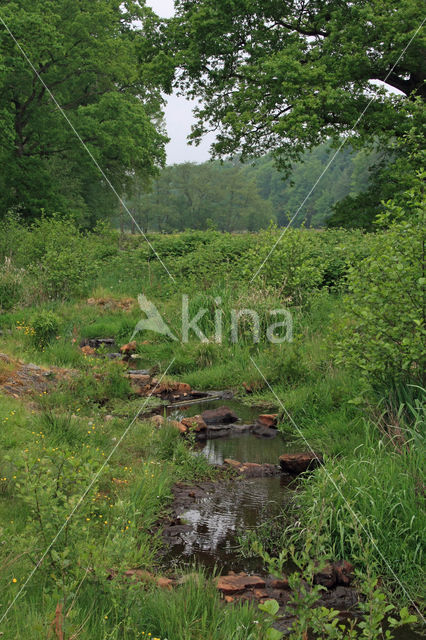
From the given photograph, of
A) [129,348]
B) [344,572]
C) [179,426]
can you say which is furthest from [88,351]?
[344,572]

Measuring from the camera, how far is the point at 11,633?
2412 millimetres

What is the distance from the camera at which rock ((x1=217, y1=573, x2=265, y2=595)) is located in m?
3.52

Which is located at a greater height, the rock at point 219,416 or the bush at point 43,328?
the bush at point 43,328

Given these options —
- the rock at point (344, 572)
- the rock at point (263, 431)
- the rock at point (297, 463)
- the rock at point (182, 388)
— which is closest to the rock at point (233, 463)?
the rock at point (297, 463)

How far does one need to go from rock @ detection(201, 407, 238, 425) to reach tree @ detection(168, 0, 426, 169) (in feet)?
39.4

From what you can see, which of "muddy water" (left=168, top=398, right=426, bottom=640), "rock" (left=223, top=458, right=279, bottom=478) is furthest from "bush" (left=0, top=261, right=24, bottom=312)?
"rock" (left=223, top=458, right=279, bottom=478)

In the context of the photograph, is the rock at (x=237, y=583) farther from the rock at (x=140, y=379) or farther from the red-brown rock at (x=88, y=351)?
the red-brown rock at (x=88, y=351)

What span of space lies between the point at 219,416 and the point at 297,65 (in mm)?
13644

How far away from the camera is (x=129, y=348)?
10.8 metres

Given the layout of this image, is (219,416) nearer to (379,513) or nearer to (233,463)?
(233,463)

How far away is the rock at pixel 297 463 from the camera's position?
5.60m

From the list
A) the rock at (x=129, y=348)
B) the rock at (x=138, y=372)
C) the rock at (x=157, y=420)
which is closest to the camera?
the rock at (x=157, y=420)

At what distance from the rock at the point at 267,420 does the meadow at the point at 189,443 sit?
104 millimetres

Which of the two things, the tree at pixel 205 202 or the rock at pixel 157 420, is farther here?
the tree at pixel 205 202
